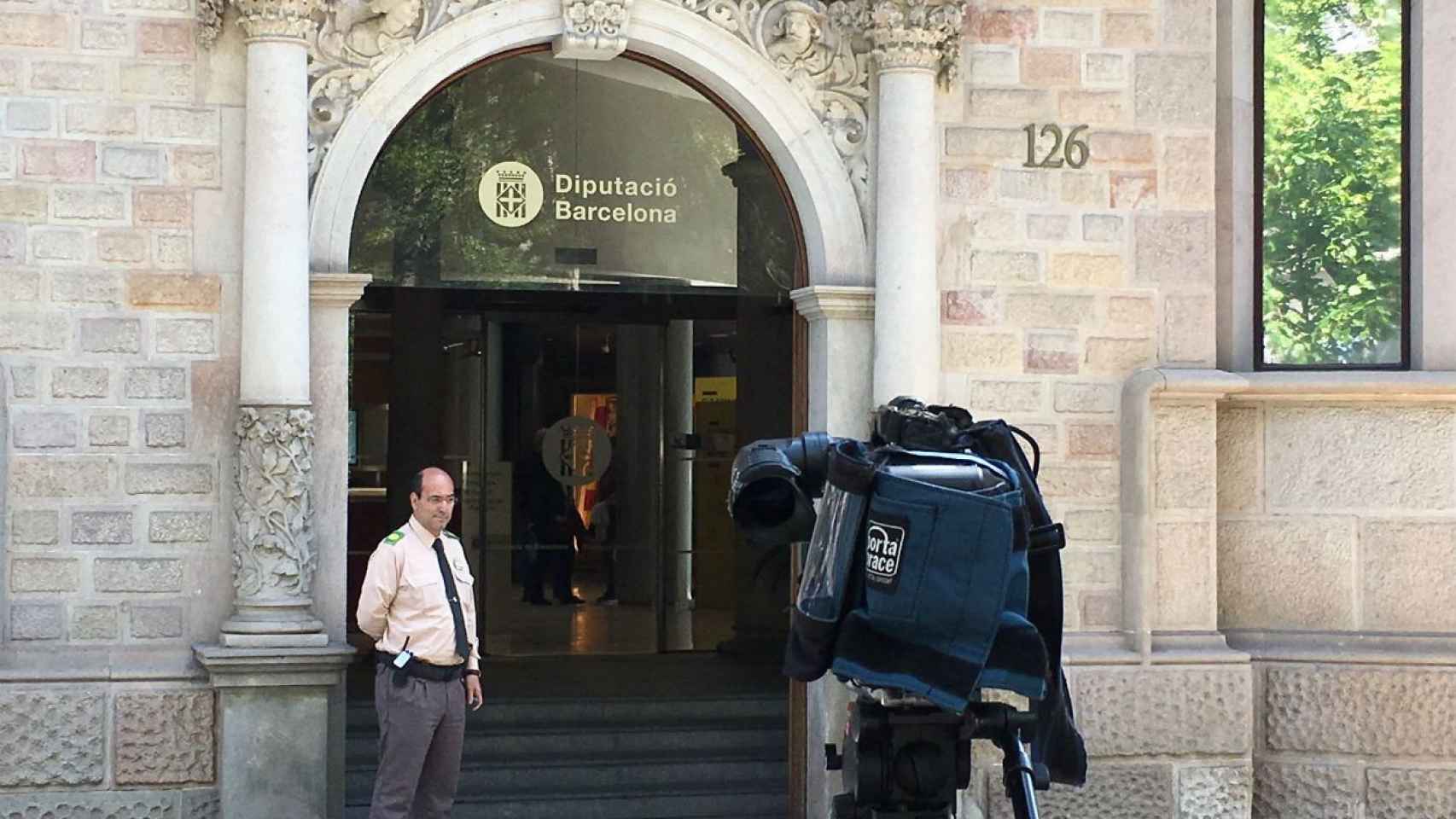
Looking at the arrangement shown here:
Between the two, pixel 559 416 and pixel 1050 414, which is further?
pixel 559 416

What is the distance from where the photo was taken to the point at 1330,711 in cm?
1009

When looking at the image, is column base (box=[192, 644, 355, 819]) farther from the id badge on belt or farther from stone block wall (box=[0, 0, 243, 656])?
the id badge on belt

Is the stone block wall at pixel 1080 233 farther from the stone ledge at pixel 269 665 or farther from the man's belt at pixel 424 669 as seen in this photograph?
the stone ledge at pixel 269 665

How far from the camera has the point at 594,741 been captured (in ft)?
37.9

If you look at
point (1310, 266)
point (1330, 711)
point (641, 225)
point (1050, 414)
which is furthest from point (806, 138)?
point (1330, 711)

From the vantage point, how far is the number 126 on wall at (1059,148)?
10.0 meters

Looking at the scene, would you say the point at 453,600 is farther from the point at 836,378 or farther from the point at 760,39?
the point at 760,39

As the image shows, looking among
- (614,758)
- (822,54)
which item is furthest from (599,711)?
(822,54)

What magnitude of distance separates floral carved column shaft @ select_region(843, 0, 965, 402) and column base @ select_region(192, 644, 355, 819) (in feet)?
8.96

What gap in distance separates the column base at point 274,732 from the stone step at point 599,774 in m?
1.93

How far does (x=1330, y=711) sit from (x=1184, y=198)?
8.01 feet

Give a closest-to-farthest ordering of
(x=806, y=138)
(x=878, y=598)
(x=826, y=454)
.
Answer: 1. (x=878, y=598)
2. (x=826, y=454)
3. (x=806, y=138)

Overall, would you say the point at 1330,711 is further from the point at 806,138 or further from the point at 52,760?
the point at 52,760

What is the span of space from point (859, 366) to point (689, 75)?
1535 mm
